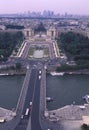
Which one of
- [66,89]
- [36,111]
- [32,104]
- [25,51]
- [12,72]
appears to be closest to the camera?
[36,111]

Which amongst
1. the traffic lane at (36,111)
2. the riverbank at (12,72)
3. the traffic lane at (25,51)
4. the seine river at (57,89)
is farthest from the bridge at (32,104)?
the traffic lane at (25,51)

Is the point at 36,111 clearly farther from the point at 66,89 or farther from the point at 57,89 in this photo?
the point at 66,89

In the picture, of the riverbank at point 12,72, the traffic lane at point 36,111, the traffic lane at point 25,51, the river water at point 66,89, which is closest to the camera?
the traffic lane at point 36,111

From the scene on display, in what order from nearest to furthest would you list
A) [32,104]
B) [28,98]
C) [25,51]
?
[32,104], [28,98], [25,51]

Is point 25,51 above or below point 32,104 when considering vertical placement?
above

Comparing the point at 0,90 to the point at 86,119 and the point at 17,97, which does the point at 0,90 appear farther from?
the point at 86,119

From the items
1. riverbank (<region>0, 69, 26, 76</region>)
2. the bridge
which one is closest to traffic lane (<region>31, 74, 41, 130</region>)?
the bridge

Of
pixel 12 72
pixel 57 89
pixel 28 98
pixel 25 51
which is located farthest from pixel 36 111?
pixel 25 51

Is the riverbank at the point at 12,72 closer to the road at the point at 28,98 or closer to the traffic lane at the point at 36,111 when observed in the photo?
the road at the point at 28,98
